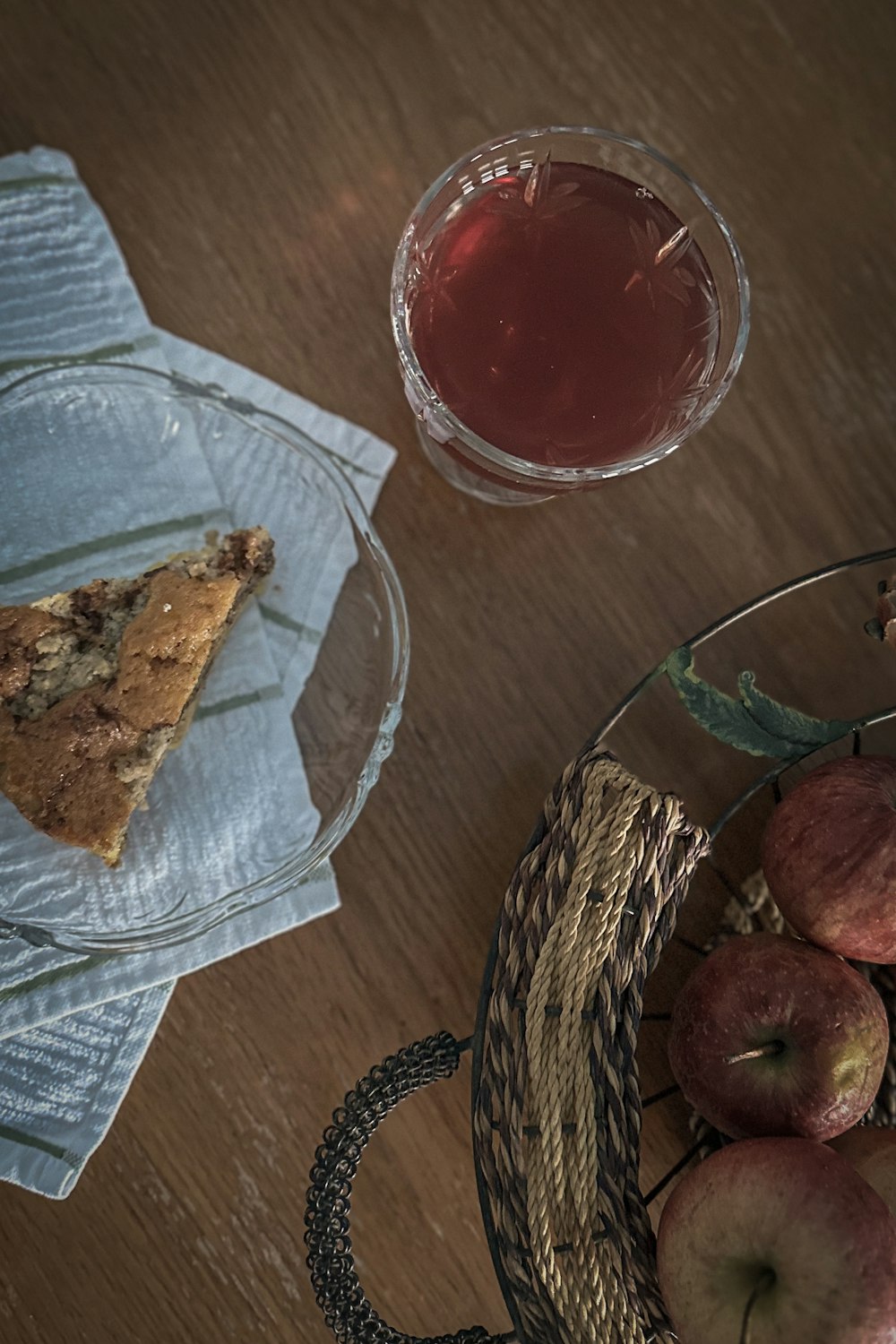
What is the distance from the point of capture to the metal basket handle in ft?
3.13

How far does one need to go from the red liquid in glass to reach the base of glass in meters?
0.14

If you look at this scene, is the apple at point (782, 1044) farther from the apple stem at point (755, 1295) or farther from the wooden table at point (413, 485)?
the wooden table at point (413, 485)

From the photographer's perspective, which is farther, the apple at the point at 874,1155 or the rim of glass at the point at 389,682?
the rim of glass at the point at 389,682

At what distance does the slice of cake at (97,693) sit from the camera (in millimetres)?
1038

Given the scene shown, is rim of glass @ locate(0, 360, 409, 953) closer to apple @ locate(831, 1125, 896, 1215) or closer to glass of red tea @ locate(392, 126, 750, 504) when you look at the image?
glass of red tea @ locate(392, 126, 750, 504)

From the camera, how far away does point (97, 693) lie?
1054 millimetres

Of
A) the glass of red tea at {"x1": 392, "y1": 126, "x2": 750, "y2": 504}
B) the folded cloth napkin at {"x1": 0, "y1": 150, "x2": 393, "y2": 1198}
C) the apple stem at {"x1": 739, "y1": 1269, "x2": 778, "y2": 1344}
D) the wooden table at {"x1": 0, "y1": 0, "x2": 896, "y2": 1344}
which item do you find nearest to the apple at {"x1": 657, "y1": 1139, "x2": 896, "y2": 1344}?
the apple stem at {"x1": 739, "y1": 1269, "x2": 778, "y2": 1344}

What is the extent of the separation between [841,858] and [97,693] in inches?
27.9

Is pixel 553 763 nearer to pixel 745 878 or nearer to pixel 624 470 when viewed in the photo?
pixel 745 878

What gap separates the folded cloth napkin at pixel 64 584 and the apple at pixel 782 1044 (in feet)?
1.28

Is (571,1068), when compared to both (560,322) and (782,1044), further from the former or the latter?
(560,322)

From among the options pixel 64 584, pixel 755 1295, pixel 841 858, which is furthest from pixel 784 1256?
pixel 64 584

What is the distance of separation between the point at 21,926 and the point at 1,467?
0.46m

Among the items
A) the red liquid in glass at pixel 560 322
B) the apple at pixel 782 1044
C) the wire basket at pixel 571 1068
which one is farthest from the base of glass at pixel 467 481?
the apple at pixel 782 1044
